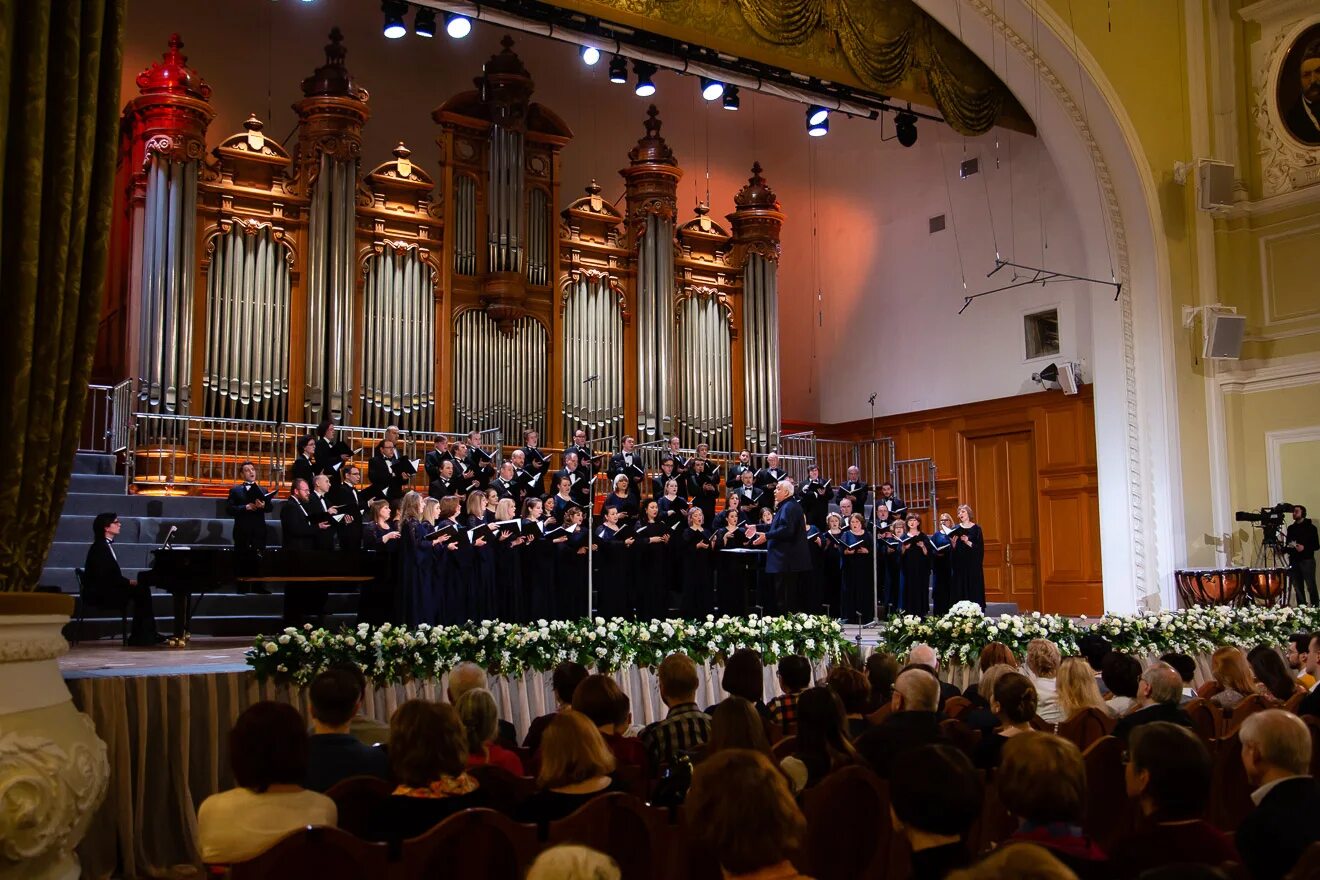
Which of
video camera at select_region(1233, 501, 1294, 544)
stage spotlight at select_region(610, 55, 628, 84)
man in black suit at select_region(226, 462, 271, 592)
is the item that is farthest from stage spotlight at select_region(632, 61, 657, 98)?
video camera at select_region(1233, 501, 1294, 544)

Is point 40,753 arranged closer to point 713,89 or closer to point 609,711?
point 609,711

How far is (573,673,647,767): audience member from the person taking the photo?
3645 mm

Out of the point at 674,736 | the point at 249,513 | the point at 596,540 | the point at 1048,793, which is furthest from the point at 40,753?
the point at 596,540

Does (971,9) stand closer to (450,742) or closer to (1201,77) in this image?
(1201,77)

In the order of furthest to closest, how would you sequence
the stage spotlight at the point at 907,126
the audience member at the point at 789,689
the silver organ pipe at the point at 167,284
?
the stage spotlight at the point at 907,126 < the silver organ pipe at the point at 167,284 < the audience member at the point at 789,689

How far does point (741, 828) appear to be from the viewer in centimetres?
200

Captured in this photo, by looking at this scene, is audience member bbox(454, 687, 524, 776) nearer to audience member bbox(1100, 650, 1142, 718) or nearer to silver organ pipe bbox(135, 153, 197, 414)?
audience member bbox(1100, 650, 1142, 718)

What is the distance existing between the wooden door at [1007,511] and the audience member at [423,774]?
11222 millimetres

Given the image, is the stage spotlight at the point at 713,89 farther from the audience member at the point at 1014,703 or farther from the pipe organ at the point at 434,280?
the audience member at the point at 1014,703

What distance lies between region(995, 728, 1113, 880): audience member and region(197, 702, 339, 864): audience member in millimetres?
1484

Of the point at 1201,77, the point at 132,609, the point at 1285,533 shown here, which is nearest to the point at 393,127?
the point at 132,609

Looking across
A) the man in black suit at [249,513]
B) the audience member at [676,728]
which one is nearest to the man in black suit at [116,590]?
the man in black suit at [249,513]

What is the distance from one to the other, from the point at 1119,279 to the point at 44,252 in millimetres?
10542

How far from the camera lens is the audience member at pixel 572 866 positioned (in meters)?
1.73
